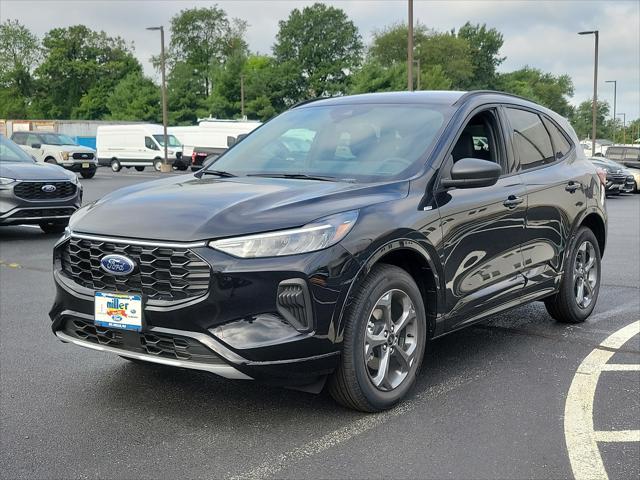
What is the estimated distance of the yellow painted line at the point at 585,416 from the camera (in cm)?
339

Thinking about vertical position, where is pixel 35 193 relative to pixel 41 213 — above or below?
A: above

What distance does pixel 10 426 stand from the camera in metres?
3.87

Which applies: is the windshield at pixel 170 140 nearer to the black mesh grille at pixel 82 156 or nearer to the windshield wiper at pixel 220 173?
the black mesh grille at pixel 82 156

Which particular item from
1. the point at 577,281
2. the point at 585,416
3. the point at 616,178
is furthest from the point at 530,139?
the point at 616,178

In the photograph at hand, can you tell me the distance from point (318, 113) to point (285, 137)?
0.31 m

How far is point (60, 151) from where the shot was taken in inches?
1226

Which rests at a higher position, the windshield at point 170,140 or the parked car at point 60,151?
the windshield at point 170,140

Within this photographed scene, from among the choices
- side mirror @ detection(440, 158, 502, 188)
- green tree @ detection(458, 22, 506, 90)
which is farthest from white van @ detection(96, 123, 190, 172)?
green tree @ detection(458, 22, 506, 90)

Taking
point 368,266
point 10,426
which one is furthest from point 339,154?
point 10,426

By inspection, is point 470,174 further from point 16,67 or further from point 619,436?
point 16,67

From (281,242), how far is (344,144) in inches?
54.8

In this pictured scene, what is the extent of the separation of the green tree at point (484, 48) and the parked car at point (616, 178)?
268 ft

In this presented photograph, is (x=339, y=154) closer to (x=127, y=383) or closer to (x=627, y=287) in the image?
(x=127, y=383)

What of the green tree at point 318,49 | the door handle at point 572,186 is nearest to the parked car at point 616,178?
the door handle at point 572,186
